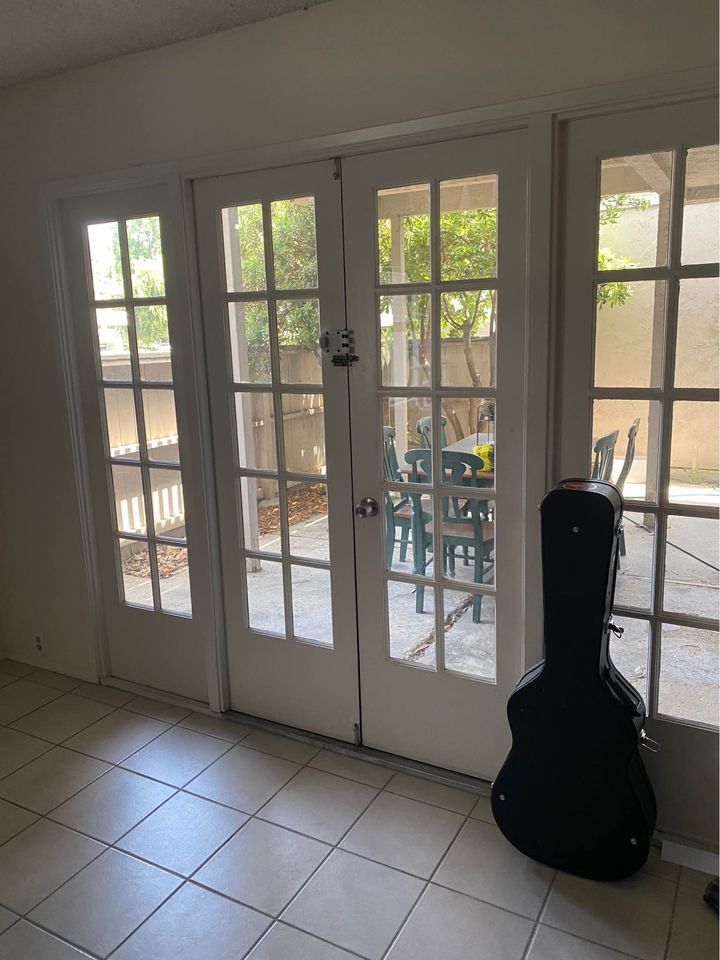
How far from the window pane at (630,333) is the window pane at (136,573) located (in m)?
2.01

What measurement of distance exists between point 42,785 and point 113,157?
2280 millimetres

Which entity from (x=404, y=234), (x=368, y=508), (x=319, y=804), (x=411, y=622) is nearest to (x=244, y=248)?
(x=404, y=234)

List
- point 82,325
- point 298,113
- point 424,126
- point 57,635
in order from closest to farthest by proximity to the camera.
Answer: point 424,126, point 298,113, point 82,325, point 57,635

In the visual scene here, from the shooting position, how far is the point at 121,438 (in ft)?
9.92

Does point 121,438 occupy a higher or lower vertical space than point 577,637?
higher

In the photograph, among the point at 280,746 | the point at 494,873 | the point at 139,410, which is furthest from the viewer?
the point at 139,410

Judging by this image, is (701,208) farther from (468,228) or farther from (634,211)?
(468,228)

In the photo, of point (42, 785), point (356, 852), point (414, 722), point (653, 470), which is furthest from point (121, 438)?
point (653, 470)

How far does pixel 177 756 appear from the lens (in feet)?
8.82

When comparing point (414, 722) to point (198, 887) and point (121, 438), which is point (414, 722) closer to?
point (198, 887)

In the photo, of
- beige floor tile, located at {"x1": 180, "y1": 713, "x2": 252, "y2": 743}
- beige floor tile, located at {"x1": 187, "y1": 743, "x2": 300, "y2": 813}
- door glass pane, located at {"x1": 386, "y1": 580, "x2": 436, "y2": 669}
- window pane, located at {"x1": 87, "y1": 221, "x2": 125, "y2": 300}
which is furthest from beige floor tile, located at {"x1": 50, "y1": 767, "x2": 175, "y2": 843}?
window pane, located at {"x1": 87, "y1": 221, "x2": 125, "y2": 300}

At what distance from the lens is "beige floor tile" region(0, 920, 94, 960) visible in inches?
72.7

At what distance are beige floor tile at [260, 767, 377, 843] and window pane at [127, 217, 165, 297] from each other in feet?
6.07

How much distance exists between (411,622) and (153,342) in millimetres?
1457
